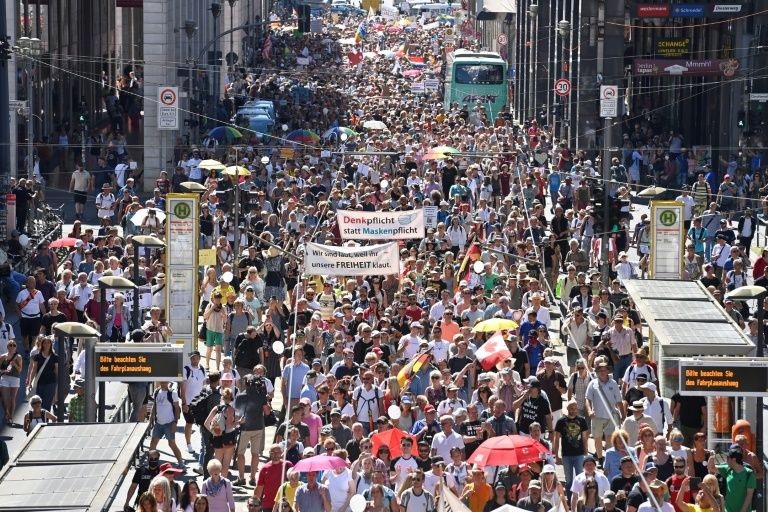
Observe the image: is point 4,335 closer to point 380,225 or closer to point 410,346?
point 410,346

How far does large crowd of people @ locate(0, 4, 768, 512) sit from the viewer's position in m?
18.3

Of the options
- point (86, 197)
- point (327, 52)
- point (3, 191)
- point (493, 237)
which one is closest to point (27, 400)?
point (493, 237)

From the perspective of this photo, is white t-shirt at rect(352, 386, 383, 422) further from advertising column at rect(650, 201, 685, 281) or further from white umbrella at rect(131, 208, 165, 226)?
white umbrella at rect(131, 208, 165, 226)

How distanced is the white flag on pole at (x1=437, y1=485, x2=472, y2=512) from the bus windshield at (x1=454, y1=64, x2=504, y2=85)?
187 ft

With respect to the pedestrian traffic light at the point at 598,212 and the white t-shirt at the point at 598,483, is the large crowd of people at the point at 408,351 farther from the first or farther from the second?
the pedestrian traffic light at the point at 598,212

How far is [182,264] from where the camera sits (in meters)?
27.2

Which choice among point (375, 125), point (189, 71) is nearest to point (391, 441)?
point (375, 125)

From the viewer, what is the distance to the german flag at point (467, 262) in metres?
29.8

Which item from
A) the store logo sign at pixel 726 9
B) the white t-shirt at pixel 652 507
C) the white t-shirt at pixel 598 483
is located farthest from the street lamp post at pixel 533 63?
the white t-shirt at pixel 652 507

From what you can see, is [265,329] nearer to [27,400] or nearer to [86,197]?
[27,400]

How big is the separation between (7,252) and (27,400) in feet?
31.9

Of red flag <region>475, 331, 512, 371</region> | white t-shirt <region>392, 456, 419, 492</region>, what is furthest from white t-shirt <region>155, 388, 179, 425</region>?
white t-shirt <region>392, 456, 419, 492</region>

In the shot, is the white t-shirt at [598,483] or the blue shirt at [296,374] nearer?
the white t-shirt at [598,483]

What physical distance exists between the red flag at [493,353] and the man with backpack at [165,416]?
3.49 m
